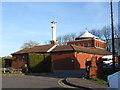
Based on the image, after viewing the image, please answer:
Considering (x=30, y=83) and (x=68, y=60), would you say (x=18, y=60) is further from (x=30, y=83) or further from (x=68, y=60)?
(x=30, y=83)

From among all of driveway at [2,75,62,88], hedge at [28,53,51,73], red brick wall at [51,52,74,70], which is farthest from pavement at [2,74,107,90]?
red brick wall at [51,52,74,70]

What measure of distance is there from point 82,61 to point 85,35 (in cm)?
3266

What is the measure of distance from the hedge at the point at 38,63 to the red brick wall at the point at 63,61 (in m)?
10.8

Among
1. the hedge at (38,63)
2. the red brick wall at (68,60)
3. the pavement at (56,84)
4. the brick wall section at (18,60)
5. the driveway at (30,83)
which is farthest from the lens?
the brick wall section at (18,60)

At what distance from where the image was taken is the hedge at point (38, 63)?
30.3 m

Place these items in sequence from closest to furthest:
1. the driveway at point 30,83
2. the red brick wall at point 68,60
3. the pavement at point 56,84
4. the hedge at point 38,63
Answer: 1. the pavement at point 56,84
2. the driveway at point 30,83
3. the hedge at point 38,63
4. the red brick wall at point 68,60

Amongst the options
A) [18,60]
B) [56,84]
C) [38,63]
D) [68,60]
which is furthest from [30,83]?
[18,60]

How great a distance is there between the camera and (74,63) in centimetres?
4066

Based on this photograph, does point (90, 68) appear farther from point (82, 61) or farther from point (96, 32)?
point (96, 32)

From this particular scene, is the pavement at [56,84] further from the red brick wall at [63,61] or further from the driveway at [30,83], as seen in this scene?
the red brick wall at [63,61]

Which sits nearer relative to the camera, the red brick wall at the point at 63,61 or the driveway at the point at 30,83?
the driveway at the point at 30,83

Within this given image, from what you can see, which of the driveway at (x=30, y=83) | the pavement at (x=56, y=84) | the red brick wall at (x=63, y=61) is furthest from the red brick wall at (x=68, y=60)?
the pavement at (x=56, y=84)

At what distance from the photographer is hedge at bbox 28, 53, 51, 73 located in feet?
99.4

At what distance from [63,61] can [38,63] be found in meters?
12.5
